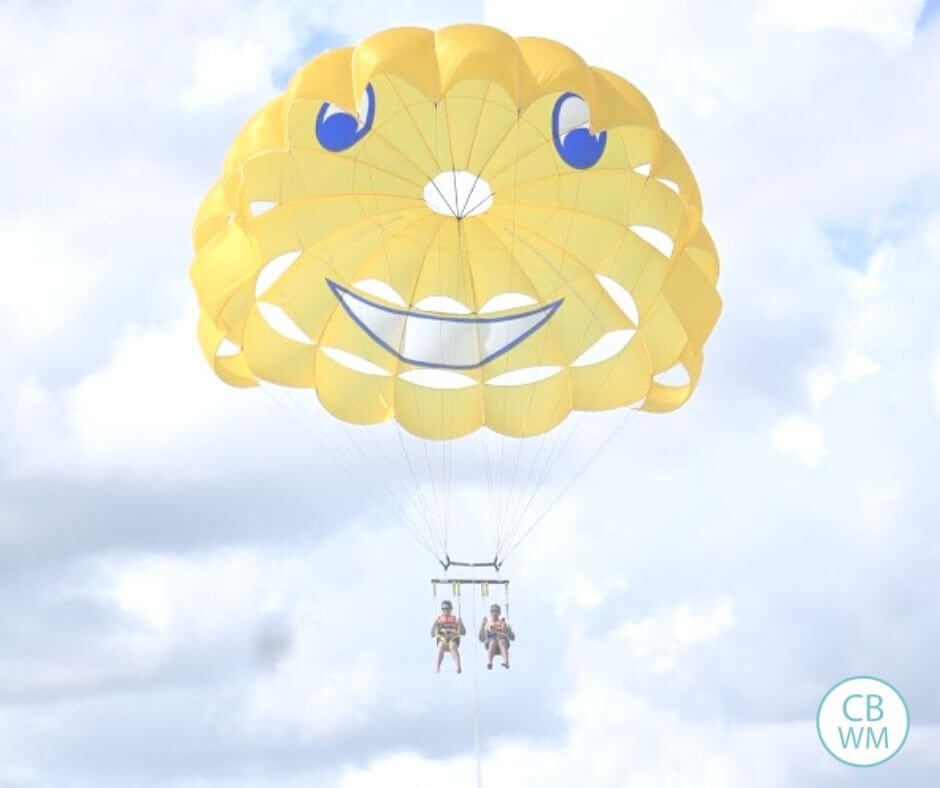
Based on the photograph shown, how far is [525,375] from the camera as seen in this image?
36.4 meters

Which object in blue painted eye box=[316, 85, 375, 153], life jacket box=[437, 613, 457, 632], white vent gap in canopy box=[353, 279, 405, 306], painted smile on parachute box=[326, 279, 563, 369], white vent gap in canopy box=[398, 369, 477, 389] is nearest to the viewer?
blue painted eye box=[316, 85, 375, 153]

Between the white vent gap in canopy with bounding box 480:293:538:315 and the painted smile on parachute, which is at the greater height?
the white vent gap in canopy with bounding box 480:293:538:315

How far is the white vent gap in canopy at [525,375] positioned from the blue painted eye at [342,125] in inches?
184

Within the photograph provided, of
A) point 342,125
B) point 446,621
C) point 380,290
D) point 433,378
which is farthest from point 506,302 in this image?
point 446,621

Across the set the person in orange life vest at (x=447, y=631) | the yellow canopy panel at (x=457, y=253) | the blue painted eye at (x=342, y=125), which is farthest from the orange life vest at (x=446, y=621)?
the blue painted eye at (x=342, y=125)

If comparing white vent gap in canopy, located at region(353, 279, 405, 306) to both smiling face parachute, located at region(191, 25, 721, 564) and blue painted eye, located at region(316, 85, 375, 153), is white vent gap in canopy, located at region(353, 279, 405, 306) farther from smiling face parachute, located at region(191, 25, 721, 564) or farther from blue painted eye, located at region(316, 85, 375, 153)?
blue painted eye, located at region(316, 85, 375, 153)

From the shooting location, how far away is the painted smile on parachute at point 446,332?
36156mm

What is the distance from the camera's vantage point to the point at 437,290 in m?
36.2

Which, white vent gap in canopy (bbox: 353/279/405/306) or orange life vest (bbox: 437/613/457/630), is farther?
white vent gap in canopy (bbox: 353/279/405/306)

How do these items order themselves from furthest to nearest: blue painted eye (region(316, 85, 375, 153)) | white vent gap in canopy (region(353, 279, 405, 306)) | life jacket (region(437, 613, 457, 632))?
white vent gap in canopy (region(353, 279, 405, 306)), life jacket (region(437, 613, 457, 632)), blue painted eye (region(316, 85, 375, 153))

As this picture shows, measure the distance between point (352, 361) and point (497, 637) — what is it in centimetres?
519

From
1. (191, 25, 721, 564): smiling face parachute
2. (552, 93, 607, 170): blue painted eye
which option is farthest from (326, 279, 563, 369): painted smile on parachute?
(552, 93, 607, 170): blue painted eye

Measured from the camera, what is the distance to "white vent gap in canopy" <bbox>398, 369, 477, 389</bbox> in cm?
3644

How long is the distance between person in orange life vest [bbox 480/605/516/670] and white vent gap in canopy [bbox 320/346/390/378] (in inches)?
186
